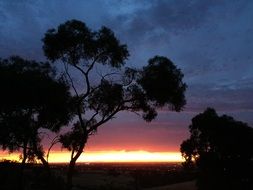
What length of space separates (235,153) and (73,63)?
21.9m

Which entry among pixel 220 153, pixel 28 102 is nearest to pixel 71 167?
pixel 28 102

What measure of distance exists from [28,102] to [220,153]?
22200 mm

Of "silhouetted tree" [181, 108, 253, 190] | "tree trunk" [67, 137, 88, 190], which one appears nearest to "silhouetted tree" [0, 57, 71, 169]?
"tree trunk" [67, 137, 88, 190]

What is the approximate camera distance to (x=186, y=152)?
154ft

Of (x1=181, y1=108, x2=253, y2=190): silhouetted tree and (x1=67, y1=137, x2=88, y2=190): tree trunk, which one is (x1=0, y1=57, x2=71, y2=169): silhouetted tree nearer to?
(x1=67, y1=137, x2=88, y2=190): tree trunk

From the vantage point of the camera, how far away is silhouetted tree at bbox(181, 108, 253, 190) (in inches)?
1783

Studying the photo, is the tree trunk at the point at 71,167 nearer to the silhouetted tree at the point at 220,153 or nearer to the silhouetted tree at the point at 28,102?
the silhouetted tree at the point at 28,102

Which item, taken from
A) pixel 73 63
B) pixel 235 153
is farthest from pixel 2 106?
pixel 235 153

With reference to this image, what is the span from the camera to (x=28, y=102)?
31.6m

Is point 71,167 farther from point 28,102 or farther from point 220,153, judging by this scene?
point 220,153

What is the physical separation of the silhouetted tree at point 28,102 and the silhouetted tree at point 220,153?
17.5m

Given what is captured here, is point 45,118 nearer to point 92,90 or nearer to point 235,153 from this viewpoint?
point 92,90

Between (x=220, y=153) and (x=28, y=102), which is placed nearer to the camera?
(x=28, y=102)

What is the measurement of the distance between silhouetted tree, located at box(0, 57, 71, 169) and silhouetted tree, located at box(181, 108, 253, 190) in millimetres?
17502
